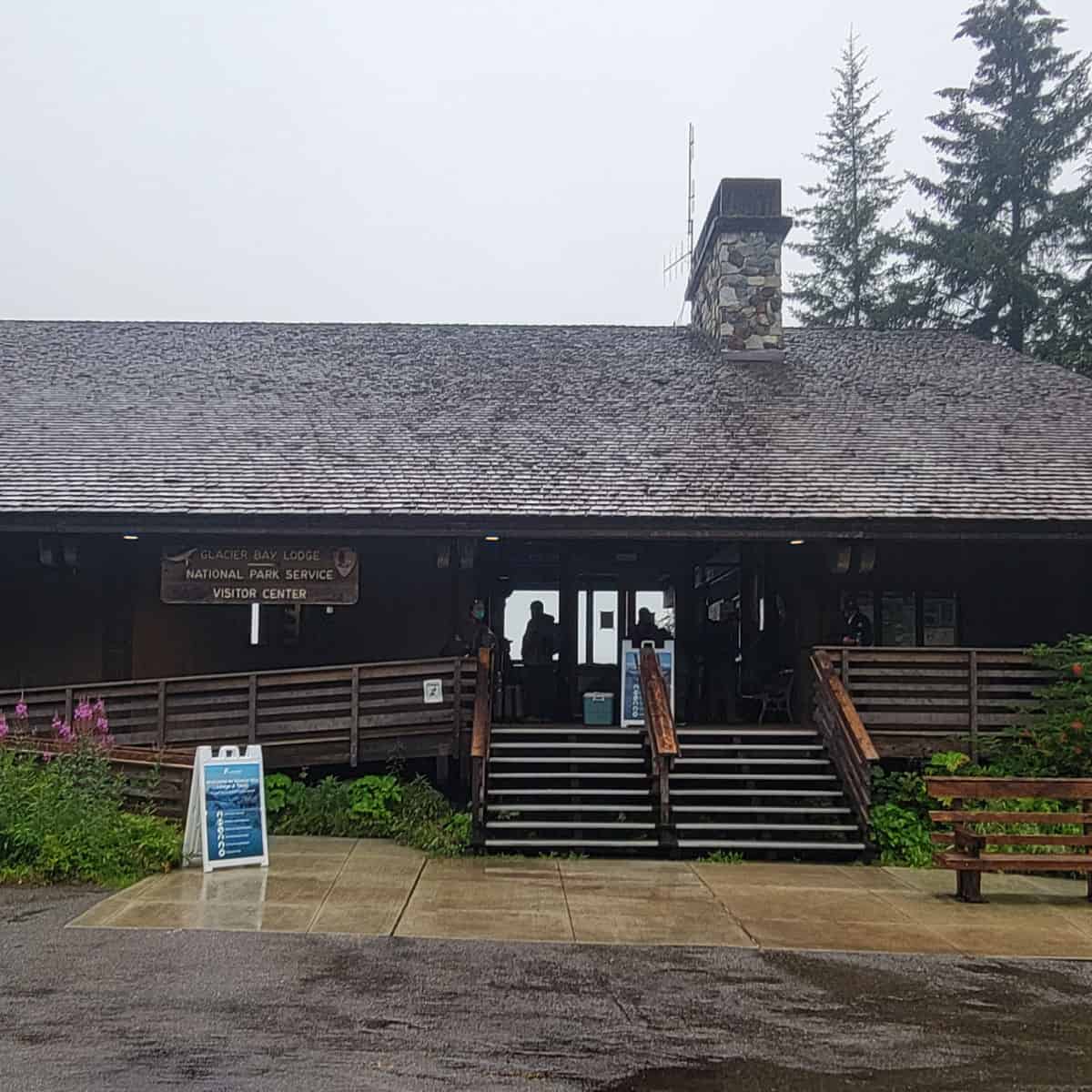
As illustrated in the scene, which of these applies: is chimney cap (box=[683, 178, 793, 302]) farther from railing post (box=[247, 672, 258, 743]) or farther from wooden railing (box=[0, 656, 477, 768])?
railing post (box=[247, 672, 258, 743])

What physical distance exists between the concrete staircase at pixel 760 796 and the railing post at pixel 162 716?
532cm

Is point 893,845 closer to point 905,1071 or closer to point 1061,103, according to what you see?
point 905,1071

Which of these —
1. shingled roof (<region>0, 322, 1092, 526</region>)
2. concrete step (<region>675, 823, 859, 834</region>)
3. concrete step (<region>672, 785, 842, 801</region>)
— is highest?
shingled roof (<region>0, 322, 1092, 526</region>)

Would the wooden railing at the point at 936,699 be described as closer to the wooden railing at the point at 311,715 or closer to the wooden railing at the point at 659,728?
the wooden railing at the point at 659,728

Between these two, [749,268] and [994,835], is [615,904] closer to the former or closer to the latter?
[994,835]

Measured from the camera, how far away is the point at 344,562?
12828 mm

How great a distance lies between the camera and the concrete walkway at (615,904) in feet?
24.8

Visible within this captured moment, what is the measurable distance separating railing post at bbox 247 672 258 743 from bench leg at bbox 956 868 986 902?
A: 7030 millimetres

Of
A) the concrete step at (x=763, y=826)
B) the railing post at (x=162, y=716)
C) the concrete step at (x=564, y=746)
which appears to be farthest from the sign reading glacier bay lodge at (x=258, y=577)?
the concrete step at (x=763, y=826)

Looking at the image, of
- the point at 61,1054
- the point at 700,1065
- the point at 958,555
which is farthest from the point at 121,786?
the point at 958,555

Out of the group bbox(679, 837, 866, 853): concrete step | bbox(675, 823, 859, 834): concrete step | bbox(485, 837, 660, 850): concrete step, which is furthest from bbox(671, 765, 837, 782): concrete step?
bbox(485, 837, 660, 850): concrete step

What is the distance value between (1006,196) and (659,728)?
901 inches

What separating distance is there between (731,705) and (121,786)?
25.5ft

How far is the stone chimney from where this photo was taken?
58.5 feet
